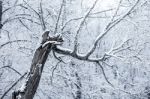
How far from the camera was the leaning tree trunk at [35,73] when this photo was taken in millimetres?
6762

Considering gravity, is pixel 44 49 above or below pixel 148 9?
below

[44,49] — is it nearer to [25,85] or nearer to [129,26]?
[25,85]

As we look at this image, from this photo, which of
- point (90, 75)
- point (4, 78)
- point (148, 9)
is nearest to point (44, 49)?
point (148, 9)

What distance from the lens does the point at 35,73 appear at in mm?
7105

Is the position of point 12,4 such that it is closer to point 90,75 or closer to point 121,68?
point 90,75

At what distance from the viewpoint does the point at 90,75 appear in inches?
604

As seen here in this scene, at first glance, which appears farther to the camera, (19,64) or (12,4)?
(19,64)

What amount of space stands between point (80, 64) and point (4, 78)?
3.44 m

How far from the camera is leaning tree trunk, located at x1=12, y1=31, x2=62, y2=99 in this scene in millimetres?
6762

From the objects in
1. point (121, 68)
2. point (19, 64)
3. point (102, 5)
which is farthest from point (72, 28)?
point (121, 68)

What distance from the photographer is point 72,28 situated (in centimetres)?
1167

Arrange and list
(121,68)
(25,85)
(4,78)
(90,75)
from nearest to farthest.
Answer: (25,85) → (4,78) → (90,75) → (121,68)

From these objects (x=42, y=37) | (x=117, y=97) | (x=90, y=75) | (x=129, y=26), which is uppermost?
(x=129, y=26)

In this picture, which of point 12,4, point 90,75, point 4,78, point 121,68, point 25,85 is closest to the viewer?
point 25,85
